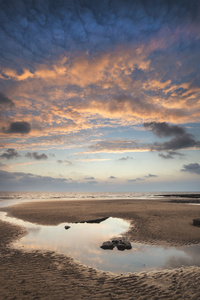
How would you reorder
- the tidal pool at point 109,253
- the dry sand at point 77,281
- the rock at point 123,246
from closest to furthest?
the dry sand at point 77,281 < the tidal pool at point 109,253 < the rock at point 123,246

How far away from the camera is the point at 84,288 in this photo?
803 centimetres

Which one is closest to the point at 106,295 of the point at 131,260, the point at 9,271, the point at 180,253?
the point at 131,260

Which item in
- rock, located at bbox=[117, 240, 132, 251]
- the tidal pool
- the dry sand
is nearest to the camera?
the dry sand

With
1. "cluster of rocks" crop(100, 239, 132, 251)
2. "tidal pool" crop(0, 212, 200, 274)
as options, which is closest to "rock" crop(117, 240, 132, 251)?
"cluster of rocks" crop(100, 239, 132, 251)

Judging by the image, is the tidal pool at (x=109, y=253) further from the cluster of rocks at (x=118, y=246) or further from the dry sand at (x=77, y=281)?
the dry sand at (x=77, y=281)

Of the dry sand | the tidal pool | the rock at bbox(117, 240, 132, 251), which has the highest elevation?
the rock at bbox(117, 240, 132, 251)

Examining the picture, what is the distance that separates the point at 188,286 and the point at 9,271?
8.97 m

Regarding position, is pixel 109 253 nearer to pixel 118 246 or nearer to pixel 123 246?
pixel 118 246

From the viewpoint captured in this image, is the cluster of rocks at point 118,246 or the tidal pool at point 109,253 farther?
the cluster of rocks at point 118,246

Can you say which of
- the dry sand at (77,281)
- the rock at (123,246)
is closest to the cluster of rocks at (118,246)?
the rock at (123,246)

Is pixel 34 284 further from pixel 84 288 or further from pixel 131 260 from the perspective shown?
pixel 131 260

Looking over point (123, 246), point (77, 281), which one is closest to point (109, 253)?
point (123, 246)

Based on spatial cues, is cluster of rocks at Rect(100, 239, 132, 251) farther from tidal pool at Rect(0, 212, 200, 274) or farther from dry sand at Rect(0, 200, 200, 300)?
dry sand at Rect(0, 200, 200, 300)

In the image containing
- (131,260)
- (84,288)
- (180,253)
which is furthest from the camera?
(180,253)
